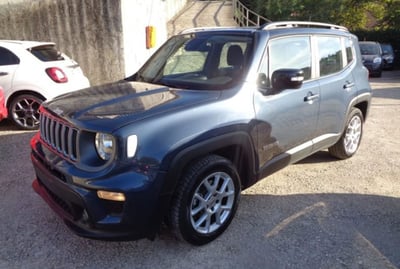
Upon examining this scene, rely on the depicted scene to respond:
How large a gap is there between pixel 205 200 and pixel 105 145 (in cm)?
97

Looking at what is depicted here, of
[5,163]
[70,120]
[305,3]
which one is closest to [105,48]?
[5,163]

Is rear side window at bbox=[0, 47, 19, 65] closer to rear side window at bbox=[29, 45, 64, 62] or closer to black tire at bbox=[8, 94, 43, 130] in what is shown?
rear side window at bbox=[29, 45, 64, 62]

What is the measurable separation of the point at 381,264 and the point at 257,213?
3.78 feet

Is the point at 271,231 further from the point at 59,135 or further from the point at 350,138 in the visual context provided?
the point at 350,138

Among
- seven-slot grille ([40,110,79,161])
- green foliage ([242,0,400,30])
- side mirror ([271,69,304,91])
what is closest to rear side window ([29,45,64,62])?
seven-slot grille ([40,110,79,161])

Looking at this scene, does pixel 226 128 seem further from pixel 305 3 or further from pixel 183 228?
pixel 305 3

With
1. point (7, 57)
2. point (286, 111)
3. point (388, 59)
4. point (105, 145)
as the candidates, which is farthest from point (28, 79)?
point (388, 59)

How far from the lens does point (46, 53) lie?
21.0ft

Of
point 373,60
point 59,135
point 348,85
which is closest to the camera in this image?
point 59,135

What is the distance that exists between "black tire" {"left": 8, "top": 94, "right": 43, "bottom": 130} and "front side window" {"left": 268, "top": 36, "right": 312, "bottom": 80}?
14.8 ft

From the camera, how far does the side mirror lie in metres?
3.13

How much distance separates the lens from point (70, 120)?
8.65ft

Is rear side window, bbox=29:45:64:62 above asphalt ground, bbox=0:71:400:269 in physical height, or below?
above

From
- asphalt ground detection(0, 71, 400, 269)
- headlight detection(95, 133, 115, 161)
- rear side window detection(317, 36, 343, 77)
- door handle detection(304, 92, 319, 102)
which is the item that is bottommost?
asphalt ground detection(0, 71, 400, 269)
